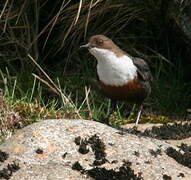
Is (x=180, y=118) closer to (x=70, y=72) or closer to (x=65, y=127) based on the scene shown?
(x=70, y=72)

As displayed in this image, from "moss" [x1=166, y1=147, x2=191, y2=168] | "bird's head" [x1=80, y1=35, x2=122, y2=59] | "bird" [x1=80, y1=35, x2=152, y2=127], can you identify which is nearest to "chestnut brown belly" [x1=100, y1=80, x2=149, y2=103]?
"bird" [x1=80, y1=35, x2=152, y2=127]

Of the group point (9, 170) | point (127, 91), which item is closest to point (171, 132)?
point (127, 91)

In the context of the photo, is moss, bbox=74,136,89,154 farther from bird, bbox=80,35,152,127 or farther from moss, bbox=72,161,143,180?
bird, bbox=80,35,152,127

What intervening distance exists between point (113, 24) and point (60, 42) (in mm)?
676

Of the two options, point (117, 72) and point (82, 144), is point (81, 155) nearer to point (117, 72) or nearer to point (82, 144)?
point (82, 144)

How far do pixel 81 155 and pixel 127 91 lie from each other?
139 cm

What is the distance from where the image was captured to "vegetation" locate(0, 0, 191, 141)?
7395 millimetres

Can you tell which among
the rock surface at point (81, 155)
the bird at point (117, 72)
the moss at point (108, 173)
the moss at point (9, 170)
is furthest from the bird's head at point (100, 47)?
the moss at point (9, 170)

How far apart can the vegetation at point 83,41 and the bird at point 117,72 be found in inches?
48.1

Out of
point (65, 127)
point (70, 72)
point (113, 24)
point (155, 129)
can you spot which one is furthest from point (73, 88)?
point (65, 127)

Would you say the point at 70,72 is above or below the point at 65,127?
below

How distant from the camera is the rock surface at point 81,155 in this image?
13.9ft

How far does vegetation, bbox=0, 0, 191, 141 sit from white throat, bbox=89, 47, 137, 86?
4.40 ft

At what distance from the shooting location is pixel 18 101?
637 centimetres
